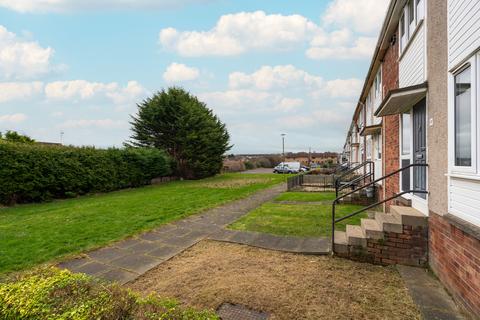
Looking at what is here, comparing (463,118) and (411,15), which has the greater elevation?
(411,15)

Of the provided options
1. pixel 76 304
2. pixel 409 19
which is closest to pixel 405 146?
pixel 409 19

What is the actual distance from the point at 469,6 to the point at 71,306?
487 centimetres

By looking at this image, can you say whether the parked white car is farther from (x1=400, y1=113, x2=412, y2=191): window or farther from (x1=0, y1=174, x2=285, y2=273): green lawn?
(x1=400, y1=113, x2=412, y2=191): window

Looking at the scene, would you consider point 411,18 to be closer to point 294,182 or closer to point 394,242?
point 394,242

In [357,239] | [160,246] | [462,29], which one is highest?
[462,29]

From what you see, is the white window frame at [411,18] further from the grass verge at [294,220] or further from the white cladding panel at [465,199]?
the grass verge at [294,220]

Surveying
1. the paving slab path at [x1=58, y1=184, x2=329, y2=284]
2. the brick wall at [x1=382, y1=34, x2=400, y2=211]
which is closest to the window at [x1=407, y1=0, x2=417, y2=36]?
the brick wall at [x1=382, y1=34, x2=400, y2=211]

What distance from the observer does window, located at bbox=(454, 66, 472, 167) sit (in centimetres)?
290

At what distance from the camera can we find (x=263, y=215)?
760cm

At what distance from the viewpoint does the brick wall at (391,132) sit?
630 centimetres

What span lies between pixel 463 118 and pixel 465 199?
0.98 m

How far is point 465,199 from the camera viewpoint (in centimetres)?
294

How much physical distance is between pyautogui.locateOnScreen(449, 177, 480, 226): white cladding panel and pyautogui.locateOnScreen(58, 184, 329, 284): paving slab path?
2102mm

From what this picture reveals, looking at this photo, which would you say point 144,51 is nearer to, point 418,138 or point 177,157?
point 177,157
